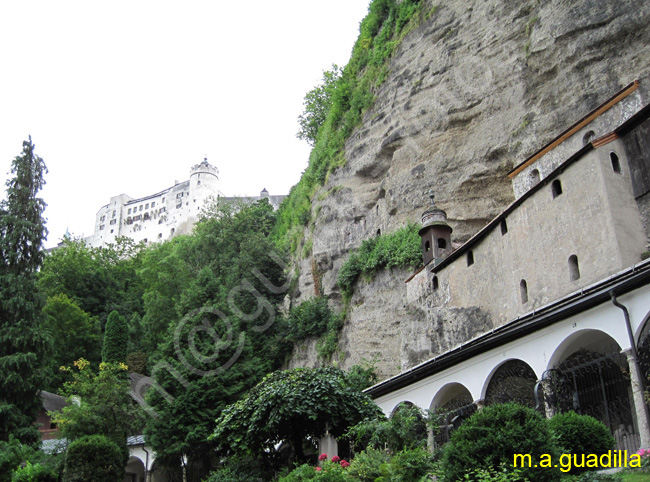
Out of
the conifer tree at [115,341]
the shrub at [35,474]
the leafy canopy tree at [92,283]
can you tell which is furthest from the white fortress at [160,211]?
the shrub at [35,474]

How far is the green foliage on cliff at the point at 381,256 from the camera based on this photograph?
104ft

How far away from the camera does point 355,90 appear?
43219 millimetres

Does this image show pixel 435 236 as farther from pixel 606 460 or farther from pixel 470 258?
pixel 606 460

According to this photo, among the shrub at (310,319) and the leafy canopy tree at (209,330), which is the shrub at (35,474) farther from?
the shrub at (310,319)

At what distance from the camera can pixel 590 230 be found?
66.3 feet

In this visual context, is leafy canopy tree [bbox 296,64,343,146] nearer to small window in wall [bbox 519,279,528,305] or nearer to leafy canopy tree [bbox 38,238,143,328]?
leafy canopy tree [bbox 38,238,143,328]

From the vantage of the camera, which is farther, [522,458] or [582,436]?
[582,436]

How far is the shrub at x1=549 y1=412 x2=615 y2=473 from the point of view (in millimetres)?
11336

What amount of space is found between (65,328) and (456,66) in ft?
118

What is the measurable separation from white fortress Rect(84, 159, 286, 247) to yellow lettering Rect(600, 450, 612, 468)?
3954 inches

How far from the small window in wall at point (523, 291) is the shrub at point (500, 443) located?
41.7 ft

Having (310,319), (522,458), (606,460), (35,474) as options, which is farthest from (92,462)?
(606,460)

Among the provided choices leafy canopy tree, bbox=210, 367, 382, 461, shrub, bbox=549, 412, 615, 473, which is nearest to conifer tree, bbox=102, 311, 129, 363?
leafy canopy tree, bbox=210, 367, 382, 461

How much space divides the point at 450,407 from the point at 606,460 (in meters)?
7.08
